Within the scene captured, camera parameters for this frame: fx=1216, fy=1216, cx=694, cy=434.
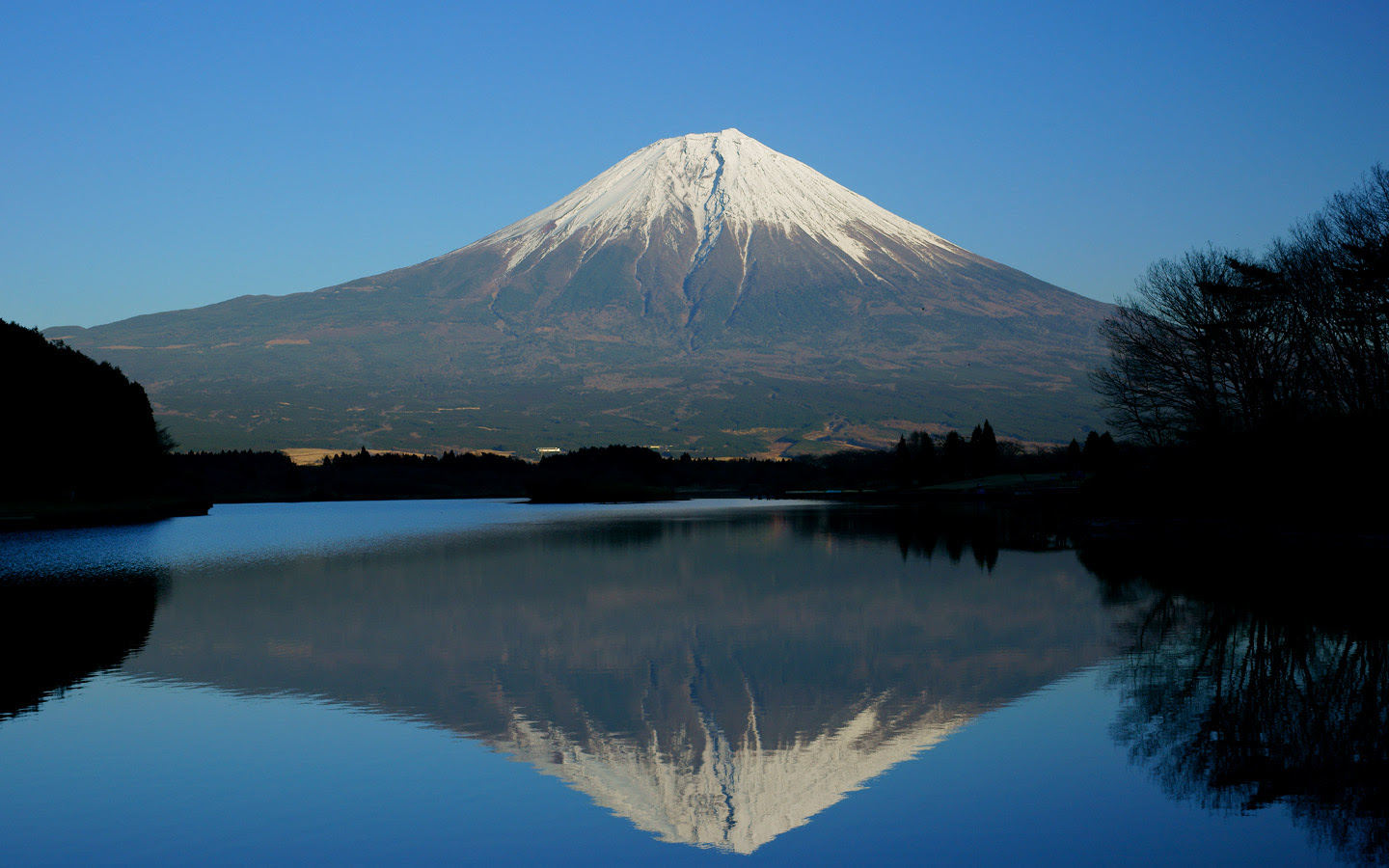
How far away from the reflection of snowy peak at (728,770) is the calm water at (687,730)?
0.15 feet

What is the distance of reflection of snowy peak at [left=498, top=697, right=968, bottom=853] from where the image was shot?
409 inches

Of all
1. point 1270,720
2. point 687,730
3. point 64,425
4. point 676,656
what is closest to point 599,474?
point 64,425

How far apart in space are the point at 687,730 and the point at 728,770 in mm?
1708

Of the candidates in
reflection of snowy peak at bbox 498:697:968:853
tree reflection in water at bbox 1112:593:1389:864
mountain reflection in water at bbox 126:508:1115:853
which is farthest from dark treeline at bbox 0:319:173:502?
tree reflection in water at bbox 1112:593:1389:864

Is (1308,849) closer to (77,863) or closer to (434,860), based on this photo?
(434,860)

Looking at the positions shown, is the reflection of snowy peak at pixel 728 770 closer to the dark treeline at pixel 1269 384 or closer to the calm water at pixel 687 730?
the calm water at pixel 687 730

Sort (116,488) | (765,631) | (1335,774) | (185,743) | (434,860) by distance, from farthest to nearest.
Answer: (116,488) < (765,631) < (185,743) < (1335,774) < (434,860)

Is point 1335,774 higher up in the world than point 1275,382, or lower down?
lower down

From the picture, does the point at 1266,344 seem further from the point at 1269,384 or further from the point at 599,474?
the point at 599,474

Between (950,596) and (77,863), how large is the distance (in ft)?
66.8

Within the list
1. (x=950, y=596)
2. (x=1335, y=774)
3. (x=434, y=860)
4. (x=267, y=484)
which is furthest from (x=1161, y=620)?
(x=267, y=484)

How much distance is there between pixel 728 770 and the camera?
11984 mm

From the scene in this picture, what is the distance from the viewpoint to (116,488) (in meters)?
82.6

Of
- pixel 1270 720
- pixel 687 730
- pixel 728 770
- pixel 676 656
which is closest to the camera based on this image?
pixel 728 770
